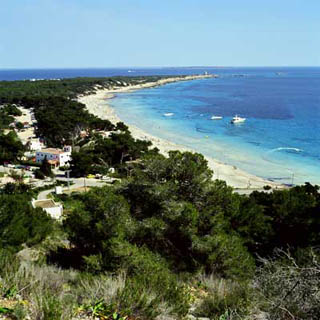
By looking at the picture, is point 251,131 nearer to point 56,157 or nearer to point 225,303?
point 56,157

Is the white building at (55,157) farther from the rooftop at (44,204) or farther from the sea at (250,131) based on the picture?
the sea at (250,131)

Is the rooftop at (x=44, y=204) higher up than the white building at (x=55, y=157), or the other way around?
the white building at (x=55, y=157)

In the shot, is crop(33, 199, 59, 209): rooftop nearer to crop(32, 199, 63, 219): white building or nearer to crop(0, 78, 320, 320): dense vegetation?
crop(32, 199, 63, 219): white building

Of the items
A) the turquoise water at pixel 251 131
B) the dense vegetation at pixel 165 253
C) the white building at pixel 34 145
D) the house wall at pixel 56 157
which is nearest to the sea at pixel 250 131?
the turquoise water at pixel 251 131

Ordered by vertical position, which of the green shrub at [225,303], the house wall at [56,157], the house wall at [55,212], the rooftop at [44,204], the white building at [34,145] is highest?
the green shrub at [225,303]

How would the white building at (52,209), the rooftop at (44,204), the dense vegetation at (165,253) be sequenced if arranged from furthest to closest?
the rooftop at (44,204)
the white building at (52,209)
the dense vegetation at (165,253)

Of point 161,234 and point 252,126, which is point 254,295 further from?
point 252,126

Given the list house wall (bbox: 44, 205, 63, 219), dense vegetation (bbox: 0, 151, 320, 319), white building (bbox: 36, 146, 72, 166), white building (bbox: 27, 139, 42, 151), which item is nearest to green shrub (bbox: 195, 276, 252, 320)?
dense vegetation (bbox: 0, 151, 320, 319)

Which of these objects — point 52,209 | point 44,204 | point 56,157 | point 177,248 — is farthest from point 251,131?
point 177,248
